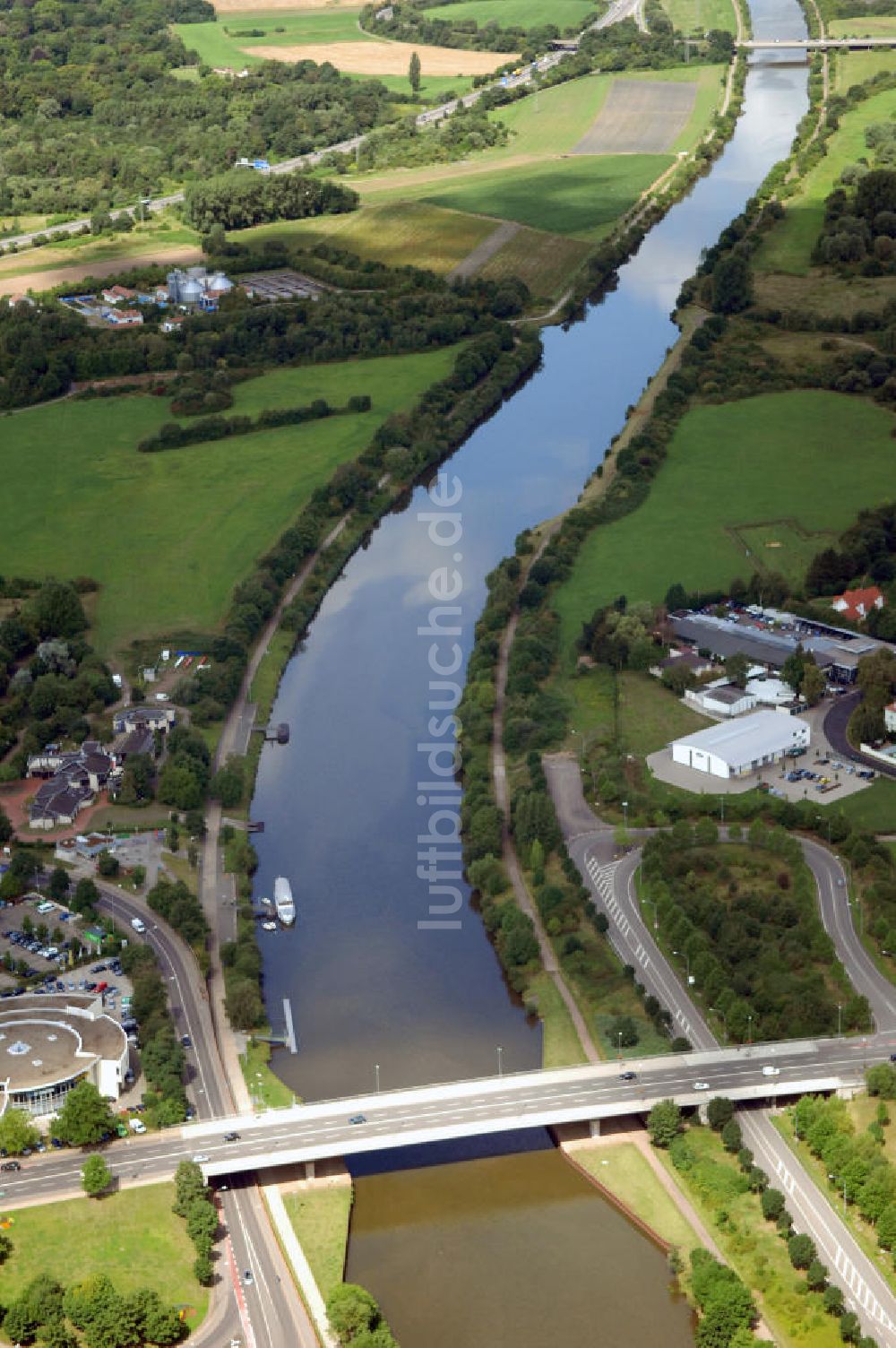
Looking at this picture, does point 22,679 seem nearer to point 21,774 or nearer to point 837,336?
point 21,774

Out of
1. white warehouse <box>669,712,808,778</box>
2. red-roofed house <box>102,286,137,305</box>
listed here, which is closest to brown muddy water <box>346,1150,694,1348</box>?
white warehouse <box>669,712,808,778</box>

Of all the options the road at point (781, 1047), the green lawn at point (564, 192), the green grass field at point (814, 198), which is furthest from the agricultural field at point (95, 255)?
the road at point (781, 1047)

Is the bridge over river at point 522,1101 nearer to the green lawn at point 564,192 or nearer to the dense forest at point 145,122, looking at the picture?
the green lawn at point 564,192

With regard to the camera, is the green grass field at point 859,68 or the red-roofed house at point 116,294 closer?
the red-roofed house at point 116,294

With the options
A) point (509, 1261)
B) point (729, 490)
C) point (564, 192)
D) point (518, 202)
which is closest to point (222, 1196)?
point (509, 1261)

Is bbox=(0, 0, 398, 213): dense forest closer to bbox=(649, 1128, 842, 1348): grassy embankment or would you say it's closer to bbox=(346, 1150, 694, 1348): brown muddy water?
bbox=(346, 1150, 694, 1348): brown muddy water

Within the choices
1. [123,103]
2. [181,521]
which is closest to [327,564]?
[181,521]
